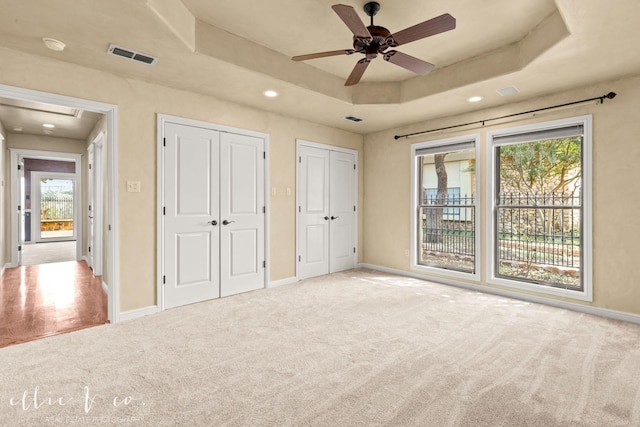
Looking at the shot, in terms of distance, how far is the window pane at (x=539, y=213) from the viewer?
422 centimetres

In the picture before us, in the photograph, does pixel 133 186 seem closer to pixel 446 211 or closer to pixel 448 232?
pixel 446 211

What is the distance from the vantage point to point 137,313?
3455 millimetres

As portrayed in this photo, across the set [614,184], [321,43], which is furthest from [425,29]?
[614,184]

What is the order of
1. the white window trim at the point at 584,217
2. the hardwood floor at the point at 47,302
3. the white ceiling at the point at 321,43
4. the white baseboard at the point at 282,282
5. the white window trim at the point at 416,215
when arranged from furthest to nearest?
the white baseboard at the point at 282,282, the white window trim at the point at 416,215, the white window trim at the point at 584,217, the hardwood floor at the point at 47,302, the white ceiling at the point at 321,43

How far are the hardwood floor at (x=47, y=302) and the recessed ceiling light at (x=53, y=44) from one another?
96.2 inches

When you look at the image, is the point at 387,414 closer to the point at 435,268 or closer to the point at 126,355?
the point at 126,355

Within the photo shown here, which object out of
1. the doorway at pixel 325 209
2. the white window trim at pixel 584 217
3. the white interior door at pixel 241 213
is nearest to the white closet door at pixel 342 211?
the doorway at pixel 325 209

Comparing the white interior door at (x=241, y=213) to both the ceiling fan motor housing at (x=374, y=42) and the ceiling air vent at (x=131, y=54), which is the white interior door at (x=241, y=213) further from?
the ceiling fan motor housing at (x=374, y=42)

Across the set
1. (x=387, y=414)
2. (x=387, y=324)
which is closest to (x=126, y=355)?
(x=387, y=414)

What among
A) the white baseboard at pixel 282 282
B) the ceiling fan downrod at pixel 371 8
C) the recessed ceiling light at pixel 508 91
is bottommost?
the white baseboard at pixel 282 282

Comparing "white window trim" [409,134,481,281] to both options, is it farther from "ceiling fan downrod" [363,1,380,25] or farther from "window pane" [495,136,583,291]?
"ceiling fan downrod" [363,1,380,25]

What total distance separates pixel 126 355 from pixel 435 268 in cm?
407

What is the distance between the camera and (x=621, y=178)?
3.42m

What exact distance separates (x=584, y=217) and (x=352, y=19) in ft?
10.9
